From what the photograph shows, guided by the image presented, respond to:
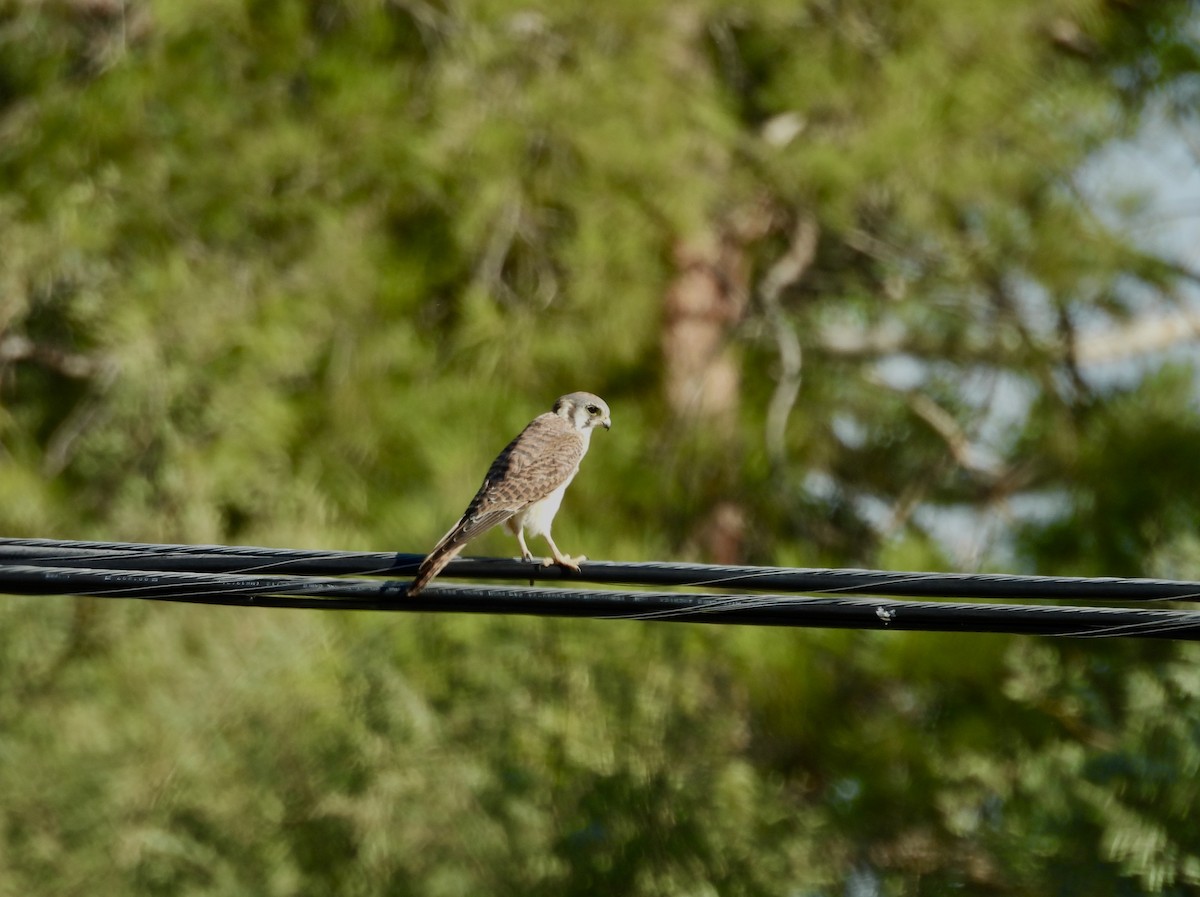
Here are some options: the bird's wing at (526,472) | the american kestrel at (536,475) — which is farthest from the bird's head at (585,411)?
the bird's wing at (526,472)

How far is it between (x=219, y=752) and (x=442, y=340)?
9.19 feet

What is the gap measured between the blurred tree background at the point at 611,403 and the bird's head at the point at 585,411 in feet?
4.68

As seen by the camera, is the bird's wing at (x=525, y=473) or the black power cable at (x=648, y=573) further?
the bird's wing at (x=525, y=473)

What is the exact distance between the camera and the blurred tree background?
780cm

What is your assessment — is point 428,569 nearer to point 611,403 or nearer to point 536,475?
point 536,475

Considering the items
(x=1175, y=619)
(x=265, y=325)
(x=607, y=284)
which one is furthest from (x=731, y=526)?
(x=1175, y=619)

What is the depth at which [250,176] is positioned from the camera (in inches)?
368

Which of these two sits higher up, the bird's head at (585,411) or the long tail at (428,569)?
the bird's head at (585,411)

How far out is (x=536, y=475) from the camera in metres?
5.77

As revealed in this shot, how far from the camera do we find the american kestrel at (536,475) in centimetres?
543

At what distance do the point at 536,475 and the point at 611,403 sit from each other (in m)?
4.24

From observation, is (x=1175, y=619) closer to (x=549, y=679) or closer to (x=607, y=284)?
(x=549, y=679)

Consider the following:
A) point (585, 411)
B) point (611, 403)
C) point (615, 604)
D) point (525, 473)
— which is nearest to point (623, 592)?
point (615, 604)

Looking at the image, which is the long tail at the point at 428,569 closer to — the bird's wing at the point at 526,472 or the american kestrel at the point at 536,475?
the american kestrel at the point at 536,475
